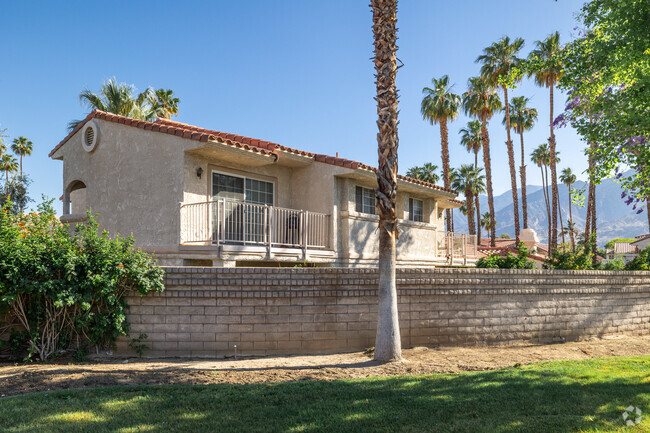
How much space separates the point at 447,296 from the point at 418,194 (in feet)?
26.8

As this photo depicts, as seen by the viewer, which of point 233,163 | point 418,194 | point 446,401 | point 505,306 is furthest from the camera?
point 418,194

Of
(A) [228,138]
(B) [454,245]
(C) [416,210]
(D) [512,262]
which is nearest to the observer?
(D) [512,262]

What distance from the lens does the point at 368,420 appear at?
539 cm

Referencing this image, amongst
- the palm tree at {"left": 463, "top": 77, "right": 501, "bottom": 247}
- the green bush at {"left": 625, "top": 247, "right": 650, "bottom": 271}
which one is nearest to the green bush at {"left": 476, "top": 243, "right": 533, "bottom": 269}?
the green bush at {"left": 625, "top": 247, "right": 650, "bottom": 271}

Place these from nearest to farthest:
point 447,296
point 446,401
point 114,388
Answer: point 446,401 < point 114,388 < point 447,296

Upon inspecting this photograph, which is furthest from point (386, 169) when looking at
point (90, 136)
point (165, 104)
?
point (165, 104)

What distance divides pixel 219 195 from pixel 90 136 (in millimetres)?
5087

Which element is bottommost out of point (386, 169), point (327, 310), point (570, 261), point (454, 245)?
point (327, 310)

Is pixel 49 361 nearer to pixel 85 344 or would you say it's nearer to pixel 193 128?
pixel 85 344

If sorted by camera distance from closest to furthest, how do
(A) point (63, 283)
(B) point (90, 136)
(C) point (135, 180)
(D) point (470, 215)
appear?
(A) point (63, 283) < (C) point (135, 180) < (B) point (90, 136) < (D) point (470, 215)

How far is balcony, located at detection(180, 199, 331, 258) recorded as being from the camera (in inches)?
472

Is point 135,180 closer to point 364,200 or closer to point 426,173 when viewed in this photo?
point 364,200

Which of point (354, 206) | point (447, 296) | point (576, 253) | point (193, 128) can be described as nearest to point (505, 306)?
point (447, 296)

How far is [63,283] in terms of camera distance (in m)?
8.76
